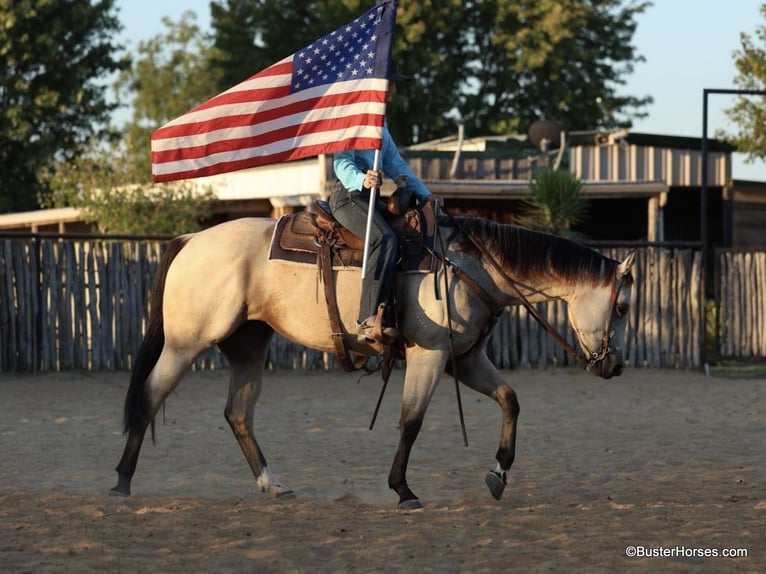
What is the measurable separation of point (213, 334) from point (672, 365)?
10.9m

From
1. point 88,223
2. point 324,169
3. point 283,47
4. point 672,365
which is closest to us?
point 672,365

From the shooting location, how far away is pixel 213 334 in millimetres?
8562

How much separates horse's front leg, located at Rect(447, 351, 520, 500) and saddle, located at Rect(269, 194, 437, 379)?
0.52m

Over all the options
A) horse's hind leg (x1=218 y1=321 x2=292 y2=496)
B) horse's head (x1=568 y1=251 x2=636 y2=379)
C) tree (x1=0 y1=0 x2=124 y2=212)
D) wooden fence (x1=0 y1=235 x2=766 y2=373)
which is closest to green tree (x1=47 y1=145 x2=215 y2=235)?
tree (x1=0 y1=0 x2=124 y2=212)

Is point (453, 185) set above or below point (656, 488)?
above

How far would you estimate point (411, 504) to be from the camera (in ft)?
25.8

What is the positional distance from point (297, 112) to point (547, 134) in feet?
55.8

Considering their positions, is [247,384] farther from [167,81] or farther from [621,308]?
[167,81]

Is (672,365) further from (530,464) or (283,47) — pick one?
(283,47)

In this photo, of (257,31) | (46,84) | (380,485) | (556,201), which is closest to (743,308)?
(556,201)

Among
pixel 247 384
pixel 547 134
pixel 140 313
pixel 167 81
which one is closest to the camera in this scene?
pixel 247 384

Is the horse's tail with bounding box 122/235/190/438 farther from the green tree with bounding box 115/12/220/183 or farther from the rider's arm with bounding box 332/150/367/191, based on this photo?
the green tree with bounding box 115/12/220/183

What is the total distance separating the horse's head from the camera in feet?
26.9

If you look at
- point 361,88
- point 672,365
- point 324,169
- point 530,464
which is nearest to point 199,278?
point 361,88
